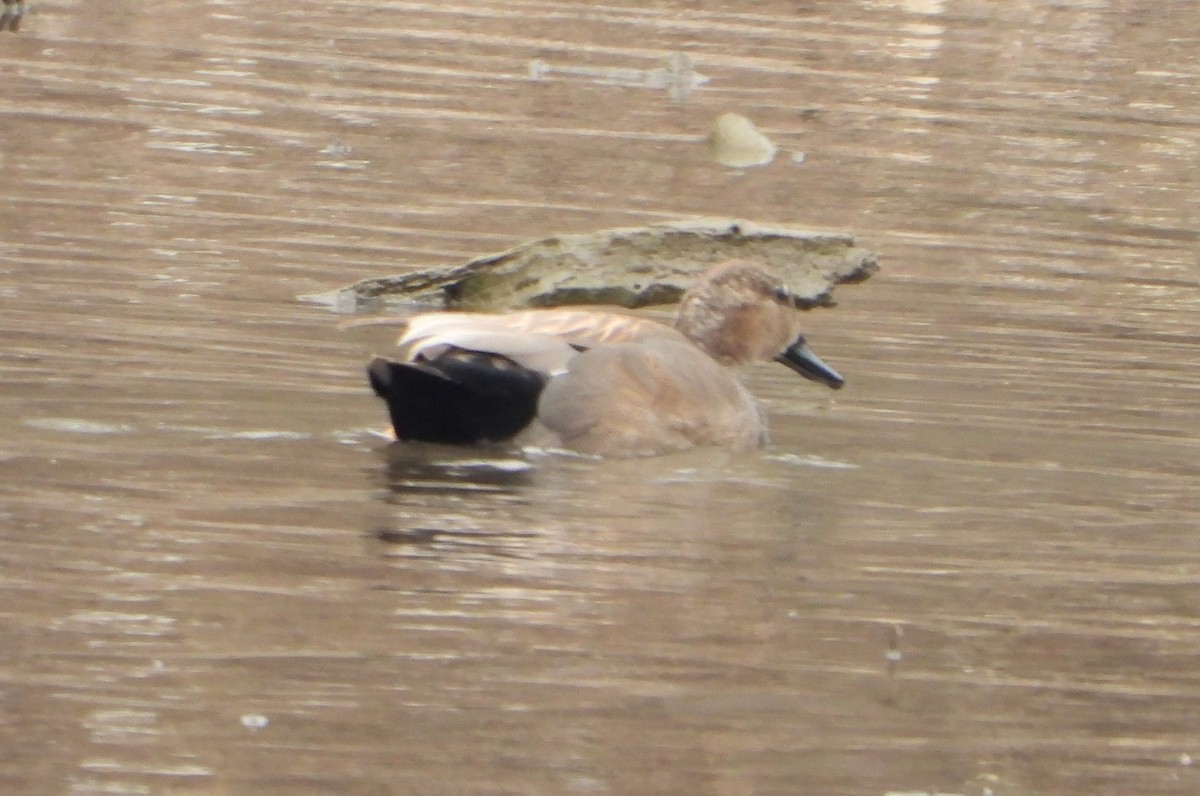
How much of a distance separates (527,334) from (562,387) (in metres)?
0.19

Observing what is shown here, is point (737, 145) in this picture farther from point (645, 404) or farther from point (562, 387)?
point (562, 387)

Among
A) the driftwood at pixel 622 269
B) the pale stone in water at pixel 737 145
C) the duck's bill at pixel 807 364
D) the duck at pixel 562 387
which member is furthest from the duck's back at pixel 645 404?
the pale stone in water at pixel 737 145

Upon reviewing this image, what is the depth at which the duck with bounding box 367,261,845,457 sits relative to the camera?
7004mm

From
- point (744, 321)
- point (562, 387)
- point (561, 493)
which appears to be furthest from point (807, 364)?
point (561, 493)

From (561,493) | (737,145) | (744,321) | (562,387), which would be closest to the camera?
(561,493)

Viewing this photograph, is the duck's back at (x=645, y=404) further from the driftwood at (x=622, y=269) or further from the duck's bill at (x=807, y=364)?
the driftwood at (x=622, y=269)

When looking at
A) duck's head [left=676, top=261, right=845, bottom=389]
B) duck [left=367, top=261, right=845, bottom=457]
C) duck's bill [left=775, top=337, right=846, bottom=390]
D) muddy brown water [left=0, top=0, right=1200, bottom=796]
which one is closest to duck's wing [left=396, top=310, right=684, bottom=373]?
duck [left=367, top=261, right=845, bottom=457]

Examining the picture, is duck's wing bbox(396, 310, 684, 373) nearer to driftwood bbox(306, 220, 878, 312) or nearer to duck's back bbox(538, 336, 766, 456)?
duck's back bbox(538, 336, 766, 456)

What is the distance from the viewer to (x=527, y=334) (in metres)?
7.23

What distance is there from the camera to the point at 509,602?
5.39 meters

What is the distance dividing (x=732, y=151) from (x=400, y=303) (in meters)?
4.94

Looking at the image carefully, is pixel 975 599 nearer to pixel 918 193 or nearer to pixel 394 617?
pixel 394 617

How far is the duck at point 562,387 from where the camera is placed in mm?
7004

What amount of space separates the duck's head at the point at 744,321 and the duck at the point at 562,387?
2.35 ft
